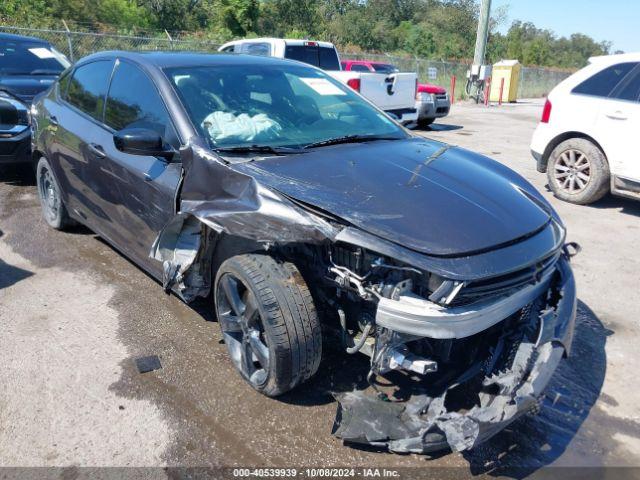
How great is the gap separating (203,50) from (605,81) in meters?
8.06

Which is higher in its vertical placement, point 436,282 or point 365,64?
point 365,64

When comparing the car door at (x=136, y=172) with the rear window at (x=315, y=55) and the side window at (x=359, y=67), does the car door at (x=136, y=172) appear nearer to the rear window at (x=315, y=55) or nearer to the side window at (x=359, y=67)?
the rear window at (x=315, y=55)

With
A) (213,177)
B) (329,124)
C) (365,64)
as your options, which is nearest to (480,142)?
(365,64)

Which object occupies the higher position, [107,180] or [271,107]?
[271,107]

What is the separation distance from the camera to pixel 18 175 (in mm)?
7395

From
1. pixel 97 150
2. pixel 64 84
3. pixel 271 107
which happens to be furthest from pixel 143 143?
pixel 64 84

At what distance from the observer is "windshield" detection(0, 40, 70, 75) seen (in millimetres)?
7266

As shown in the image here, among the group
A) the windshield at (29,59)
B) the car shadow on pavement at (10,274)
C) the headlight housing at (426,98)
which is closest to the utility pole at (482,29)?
the headlight housing at (426,98)

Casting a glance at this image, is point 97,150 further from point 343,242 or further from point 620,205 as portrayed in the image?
point 620,205

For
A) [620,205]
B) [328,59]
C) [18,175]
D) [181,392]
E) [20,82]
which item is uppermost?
[328,59]

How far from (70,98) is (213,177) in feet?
8.19

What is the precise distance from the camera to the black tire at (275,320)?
2.61m

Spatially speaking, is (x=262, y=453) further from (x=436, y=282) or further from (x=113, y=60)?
(x=113, y=60)

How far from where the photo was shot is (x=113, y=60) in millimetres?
4105
